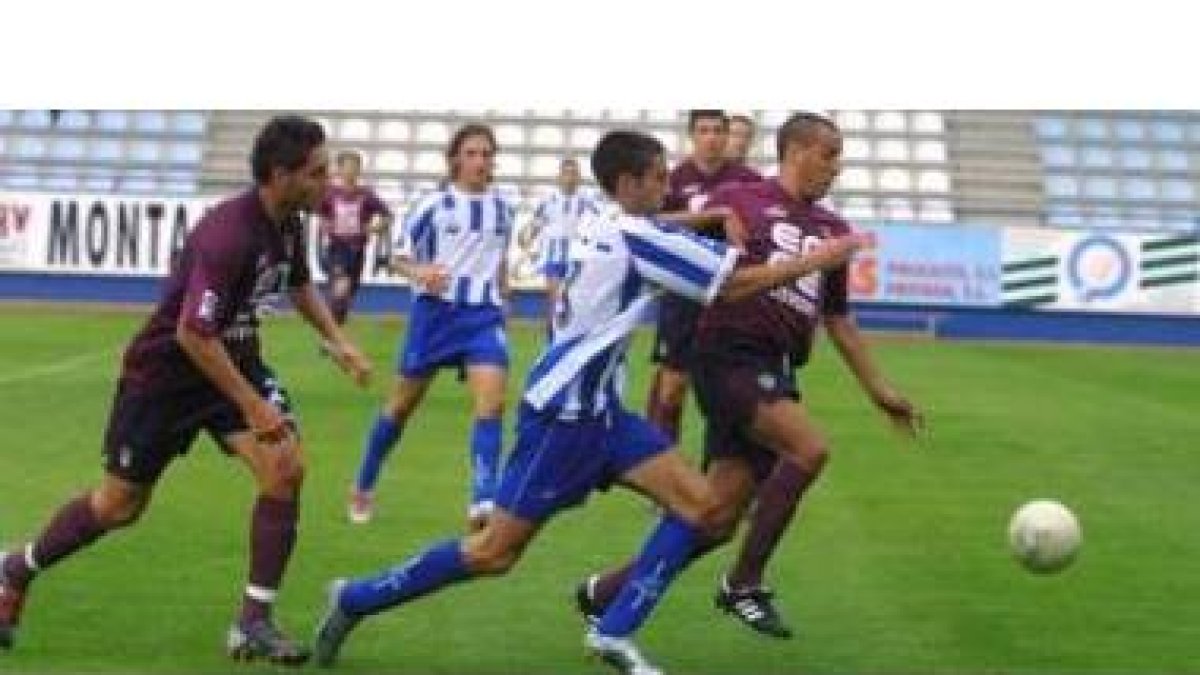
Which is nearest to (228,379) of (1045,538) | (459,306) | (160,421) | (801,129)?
(160,421)

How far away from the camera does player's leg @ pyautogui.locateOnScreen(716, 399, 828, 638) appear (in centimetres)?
768

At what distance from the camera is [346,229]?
2388cm

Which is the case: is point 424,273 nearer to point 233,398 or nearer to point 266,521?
point 266,521

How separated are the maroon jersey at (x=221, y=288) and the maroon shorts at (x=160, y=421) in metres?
0.04

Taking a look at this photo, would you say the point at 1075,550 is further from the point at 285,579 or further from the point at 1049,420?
the point at 1049,420

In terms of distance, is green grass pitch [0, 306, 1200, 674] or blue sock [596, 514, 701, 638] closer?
blue sock [596, 514, 701, 638]

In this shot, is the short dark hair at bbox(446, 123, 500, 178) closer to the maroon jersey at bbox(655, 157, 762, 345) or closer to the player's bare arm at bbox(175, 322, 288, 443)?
the maroon jersey at bbox(655, 157, 762, 345)

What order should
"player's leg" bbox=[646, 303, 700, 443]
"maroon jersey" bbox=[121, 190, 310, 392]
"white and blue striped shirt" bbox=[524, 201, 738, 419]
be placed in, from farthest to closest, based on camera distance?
"player's leg" bbox=[646, 303, 700, 443] < "maroon jersey" bbox=[121, 190, 310, 392] < "white and blue striped shirt" bbox=[524, 201, 738, 419]

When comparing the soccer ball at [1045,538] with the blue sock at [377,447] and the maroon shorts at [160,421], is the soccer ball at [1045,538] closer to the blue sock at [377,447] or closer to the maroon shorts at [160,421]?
the maroon shorts at [160,421]

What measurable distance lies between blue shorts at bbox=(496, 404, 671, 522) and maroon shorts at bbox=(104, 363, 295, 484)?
2.63ft

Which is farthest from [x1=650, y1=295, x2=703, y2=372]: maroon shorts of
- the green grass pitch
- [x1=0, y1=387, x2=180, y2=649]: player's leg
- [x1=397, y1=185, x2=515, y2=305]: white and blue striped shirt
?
[x1=397, y1=185, x2=515, y2=305]: white and blue striped shirt

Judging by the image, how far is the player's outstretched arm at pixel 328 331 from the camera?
7144 mm

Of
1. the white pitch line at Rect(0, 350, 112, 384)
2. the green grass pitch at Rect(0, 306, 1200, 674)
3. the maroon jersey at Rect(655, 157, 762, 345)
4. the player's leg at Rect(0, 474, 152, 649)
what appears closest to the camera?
the player's leg at Rect(0, 474, 152, 649)
